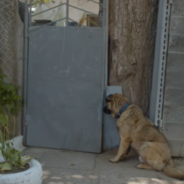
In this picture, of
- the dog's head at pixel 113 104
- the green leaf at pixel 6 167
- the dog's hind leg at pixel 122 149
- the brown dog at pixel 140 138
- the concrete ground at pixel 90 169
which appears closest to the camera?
the green leaf at pixel 6 167

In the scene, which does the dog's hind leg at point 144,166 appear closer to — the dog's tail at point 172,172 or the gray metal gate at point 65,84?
the dog's tail at point 172,172

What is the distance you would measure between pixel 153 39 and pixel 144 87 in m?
0.88

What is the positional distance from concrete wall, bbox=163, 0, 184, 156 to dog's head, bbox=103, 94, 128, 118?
0.77 m

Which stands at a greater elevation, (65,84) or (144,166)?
(65,84)

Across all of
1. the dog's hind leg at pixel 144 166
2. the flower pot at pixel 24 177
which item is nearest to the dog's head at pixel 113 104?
the dog's hind leg at pixel 144 166

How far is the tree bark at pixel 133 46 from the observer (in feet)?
18.2

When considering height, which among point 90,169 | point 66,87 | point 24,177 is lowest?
point 90,169

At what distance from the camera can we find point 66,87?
5.59 meters

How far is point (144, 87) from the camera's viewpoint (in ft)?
19.0

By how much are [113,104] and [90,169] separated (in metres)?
1.16

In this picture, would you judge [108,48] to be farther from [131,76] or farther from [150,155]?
[150,155]

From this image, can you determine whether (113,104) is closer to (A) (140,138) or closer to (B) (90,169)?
(A) (140,138)

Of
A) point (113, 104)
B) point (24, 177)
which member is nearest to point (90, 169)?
point (113, 104)

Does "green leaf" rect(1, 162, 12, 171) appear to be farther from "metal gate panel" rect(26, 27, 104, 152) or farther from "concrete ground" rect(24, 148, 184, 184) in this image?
"metal gate panel" rect(26, 27, 104, 152)
